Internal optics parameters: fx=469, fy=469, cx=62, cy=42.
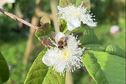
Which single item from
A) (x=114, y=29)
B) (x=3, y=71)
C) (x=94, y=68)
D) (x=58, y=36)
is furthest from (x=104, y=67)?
(x=114, y=29)

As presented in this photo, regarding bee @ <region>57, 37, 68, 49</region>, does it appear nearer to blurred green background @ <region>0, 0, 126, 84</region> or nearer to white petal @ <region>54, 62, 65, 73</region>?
white petal @ <region>54, 62, 65, 73</region>

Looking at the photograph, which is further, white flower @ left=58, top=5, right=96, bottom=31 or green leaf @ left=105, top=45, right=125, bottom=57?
green leaf @ left=105, top=45, right=125, bottom=57

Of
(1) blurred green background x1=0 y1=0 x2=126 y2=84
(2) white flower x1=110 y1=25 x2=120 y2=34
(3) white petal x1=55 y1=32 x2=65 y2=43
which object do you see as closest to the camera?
(3) white petal x1=55 y1=32 x2=65 y2=43

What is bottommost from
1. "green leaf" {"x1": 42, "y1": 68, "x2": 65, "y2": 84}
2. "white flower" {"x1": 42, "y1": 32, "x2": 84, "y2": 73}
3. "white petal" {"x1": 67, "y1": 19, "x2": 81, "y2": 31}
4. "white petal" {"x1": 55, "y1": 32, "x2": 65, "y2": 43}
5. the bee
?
"green leaf" {"x1": 42, "y1": 68, "x2": 65, "y2": 84}

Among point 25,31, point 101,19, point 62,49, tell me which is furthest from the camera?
point 101,19

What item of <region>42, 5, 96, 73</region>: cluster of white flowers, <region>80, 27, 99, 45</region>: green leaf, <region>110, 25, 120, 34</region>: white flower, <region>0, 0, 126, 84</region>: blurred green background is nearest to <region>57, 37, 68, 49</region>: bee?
<region>42, 5, 96, 73</region>: cluster of white flowers

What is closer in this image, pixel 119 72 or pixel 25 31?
pixel 119 72

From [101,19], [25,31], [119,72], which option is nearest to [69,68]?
[119,72]

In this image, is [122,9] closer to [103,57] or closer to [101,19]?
[101,19]
